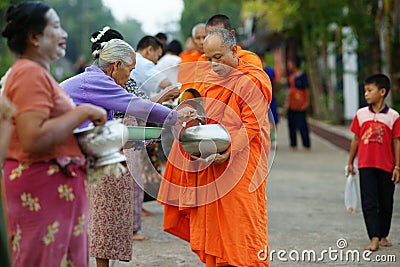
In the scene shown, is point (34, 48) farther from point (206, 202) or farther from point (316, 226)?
point (316, 226)

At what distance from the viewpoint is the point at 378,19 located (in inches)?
670

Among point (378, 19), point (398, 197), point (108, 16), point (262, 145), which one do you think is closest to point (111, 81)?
point (262, 145)

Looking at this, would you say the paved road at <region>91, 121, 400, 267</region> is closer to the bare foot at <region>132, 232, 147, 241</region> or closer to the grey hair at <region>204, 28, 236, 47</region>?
the bare foot at <region>132, 232, 147, 241</region>

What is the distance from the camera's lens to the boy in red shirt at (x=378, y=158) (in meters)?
7.16

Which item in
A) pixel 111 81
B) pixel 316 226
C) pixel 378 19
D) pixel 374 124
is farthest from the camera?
pixel 378 19

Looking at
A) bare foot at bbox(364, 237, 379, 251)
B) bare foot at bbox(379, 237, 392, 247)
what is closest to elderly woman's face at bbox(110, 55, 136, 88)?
bare foot at bbox(364, 237, 379, 251)

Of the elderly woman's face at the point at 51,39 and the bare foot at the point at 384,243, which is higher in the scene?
the elderly woman's face at the point at 51,39

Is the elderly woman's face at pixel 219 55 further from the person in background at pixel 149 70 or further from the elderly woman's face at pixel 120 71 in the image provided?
the person in background at pixel 149 70

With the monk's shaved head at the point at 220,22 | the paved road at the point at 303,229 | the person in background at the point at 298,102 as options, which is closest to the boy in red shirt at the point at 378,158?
the paved road at the point at 303,229

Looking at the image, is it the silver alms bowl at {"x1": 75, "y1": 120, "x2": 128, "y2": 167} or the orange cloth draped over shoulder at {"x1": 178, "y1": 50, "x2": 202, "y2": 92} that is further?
the orange cloth draped over shoulder at {"x1": 178, "y1": 50, "x2": 202, "y2": 92}

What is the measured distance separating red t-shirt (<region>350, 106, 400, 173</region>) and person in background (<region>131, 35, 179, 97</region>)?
74.0 inches

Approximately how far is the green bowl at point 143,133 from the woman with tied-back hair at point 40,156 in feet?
4.03

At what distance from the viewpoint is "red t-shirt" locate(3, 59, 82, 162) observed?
3.62 metres

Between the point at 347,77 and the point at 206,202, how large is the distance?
21217mm
